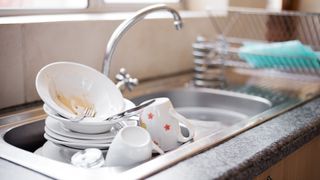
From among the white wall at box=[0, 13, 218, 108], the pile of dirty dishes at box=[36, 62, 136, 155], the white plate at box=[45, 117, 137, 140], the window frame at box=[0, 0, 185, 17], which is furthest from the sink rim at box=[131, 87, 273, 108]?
the white plate at box=[45, 117, 137, 140]

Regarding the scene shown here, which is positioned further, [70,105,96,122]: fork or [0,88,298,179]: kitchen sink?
[70,105,96,122]: fork

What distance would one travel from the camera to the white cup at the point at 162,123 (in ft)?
3.10

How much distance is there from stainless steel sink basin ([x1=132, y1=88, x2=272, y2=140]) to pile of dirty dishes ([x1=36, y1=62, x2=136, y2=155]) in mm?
367

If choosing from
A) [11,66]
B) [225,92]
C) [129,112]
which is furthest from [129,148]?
[225,92]

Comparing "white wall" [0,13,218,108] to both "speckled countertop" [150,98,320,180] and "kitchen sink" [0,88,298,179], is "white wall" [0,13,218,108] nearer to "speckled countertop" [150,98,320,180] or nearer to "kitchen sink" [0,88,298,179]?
"kitchen sink" [0,88,298,179]

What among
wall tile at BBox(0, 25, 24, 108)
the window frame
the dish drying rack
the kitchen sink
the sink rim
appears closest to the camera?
the kitchen sink

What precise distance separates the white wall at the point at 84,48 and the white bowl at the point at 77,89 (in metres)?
0.17

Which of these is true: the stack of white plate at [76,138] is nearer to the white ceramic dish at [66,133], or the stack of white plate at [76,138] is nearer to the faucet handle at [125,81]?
the white ceramic dish at [66,133]

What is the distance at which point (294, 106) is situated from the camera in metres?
1.22

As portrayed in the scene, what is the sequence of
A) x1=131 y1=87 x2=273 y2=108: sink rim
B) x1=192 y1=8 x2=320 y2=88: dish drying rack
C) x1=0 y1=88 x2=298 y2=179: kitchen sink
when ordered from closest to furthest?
x1=0 y1=88 x2=298 y2=179: kitchen sink
x1=131 y1=87 x2=273 y2=108: sink rim
x1=192 y1=8 x2=320 y2=88: dish drying rack

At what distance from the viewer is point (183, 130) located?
3.67 feet

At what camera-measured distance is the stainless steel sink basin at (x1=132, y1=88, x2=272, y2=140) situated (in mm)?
1431

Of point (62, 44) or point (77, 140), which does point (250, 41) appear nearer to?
point (62, 44)

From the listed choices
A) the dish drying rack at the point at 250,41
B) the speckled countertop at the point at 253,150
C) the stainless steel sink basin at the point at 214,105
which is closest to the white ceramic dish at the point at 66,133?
the speckled countertop at the point at 253,150
